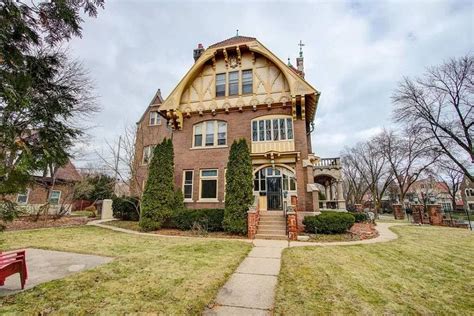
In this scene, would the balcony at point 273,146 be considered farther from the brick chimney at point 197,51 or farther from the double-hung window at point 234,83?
the brick chimney at point 197,51

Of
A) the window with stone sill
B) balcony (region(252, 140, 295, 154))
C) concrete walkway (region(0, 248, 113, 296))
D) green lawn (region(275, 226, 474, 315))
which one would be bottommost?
green lawn (region(275, 226, 474, 315))

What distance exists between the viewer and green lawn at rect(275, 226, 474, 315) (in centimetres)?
350

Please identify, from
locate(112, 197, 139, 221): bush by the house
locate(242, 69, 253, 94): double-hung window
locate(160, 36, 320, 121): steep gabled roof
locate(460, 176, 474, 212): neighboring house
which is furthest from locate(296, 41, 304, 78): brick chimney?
locate(460, 176, 474, 212): neighboring house

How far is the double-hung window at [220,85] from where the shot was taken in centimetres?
1541

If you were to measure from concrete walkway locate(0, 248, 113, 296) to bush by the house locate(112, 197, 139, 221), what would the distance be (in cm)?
926

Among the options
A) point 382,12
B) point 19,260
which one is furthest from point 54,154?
point 382,12

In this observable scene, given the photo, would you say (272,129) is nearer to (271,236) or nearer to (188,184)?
(188,184)

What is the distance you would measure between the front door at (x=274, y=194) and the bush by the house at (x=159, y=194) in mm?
5647

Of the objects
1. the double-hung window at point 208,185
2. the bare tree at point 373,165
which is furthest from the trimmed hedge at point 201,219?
the bare tree at point 373,165

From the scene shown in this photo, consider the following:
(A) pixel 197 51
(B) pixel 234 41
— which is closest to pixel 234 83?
(B) pixel 234 41

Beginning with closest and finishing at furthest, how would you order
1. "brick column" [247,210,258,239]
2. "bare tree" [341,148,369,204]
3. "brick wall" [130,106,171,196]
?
"brick column" [247,210,258,239], "brick wall" [130,106,171,196], "bare tree" [341,148,369,204]

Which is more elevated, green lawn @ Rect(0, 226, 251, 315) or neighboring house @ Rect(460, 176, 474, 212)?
neighboring house @ Rect(460, 176, 474, 212)

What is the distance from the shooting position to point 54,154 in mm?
3969

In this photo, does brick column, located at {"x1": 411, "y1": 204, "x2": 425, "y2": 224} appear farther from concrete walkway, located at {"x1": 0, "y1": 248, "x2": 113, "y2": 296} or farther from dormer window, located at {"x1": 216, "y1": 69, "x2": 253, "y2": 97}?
concrete walkway, located at {"x1": 0, "y1": 248, "x2": 113, "y2": 296}
